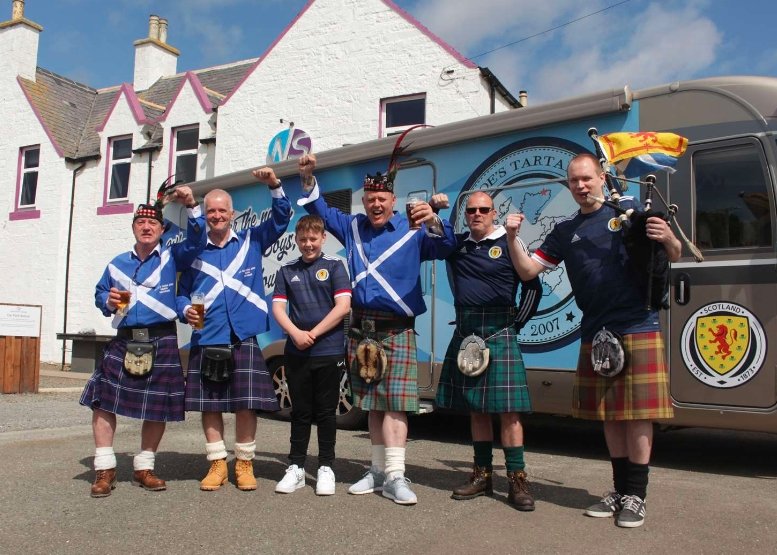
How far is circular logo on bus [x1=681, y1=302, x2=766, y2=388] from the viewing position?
516 centimetres

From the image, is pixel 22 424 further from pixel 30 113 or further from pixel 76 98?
pixel 76 98

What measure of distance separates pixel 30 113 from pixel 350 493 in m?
17.8

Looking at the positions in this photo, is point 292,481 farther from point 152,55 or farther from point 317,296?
point 152,55

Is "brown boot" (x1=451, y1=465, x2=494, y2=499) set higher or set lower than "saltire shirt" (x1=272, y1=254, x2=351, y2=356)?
lower

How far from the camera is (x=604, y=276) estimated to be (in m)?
4.08

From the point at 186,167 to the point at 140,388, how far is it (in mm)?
13200

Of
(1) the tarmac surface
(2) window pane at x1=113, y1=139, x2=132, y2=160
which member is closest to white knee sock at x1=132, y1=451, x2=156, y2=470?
(1) the tarmac surface

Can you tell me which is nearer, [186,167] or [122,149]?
[186,167]

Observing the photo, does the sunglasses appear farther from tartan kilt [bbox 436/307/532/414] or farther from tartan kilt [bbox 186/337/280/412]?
tartan kilt [bbox 186/337/280/412]

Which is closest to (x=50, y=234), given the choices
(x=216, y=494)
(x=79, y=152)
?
(x=79, y=152)

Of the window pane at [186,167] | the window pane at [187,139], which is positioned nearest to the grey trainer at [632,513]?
the window pane at [186,167]

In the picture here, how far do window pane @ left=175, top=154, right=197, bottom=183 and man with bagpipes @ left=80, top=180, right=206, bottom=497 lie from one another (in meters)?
12.4

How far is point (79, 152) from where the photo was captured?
62.4 ft

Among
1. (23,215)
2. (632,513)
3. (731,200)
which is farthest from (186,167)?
(632,513)
